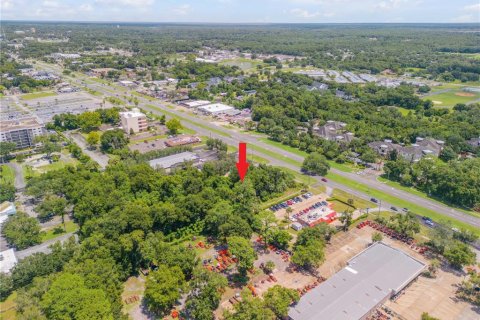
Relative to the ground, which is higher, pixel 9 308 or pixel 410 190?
pixel 410 190

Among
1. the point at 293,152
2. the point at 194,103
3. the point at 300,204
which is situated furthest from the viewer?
the point at 194,103

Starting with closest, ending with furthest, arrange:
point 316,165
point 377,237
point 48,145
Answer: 1. point 377,237
2. point 316,165
3. point 48,145

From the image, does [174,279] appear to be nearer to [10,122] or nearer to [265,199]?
[265,199]

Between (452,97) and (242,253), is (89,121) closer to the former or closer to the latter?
(242,253)

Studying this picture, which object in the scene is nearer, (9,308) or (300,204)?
(9,308)

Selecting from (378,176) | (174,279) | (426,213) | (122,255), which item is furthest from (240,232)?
(378,176)

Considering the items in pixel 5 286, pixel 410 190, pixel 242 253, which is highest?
pixel 242 253

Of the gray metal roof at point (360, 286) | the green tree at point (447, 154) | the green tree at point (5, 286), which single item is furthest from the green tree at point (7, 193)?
the green tree at point (447, 154)

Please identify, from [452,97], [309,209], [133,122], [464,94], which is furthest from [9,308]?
[464,94]

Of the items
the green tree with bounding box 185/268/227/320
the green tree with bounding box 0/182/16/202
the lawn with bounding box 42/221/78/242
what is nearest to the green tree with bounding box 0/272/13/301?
the lawn with bounding box 42/221/78/242
